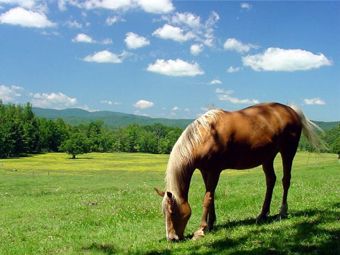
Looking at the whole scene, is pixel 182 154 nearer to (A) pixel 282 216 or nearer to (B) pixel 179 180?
(B) pixel 179 180

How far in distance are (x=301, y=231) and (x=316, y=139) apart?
406cm

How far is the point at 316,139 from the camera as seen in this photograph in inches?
487

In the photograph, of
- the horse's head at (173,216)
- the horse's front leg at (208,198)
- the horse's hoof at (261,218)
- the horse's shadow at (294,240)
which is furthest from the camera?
the horse's hoof at (261,218)

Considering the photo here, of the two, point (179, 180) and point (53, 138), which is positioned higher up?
point (179, 180)

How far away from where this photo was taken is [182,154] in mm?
9648

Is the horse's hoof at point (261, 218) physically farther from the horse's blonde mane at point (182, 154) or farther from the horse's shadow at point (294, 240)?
the horse's blonde mane at point (182, 154)

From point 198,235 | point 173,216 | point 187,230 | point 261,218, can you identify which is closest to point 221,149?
point 173,216

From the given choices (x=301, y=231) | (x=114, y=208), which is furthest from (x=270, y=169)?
(x=114, y=208)

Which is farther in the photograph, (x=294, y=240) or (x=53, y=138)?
(x=53, y=138)

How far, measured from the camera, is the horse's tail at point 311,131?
12125mm

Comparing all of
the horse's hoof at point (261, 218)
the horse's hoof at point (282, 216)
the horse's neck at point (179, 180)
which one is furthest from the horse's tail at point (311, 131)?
the horse's neck at point (179, 180)

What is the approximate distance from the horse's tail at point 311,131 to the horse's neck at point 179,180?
4.18 meters

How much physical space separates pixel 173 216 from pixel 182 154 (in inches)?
53.4

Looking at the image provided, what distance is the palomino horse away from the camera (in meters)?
9.56
